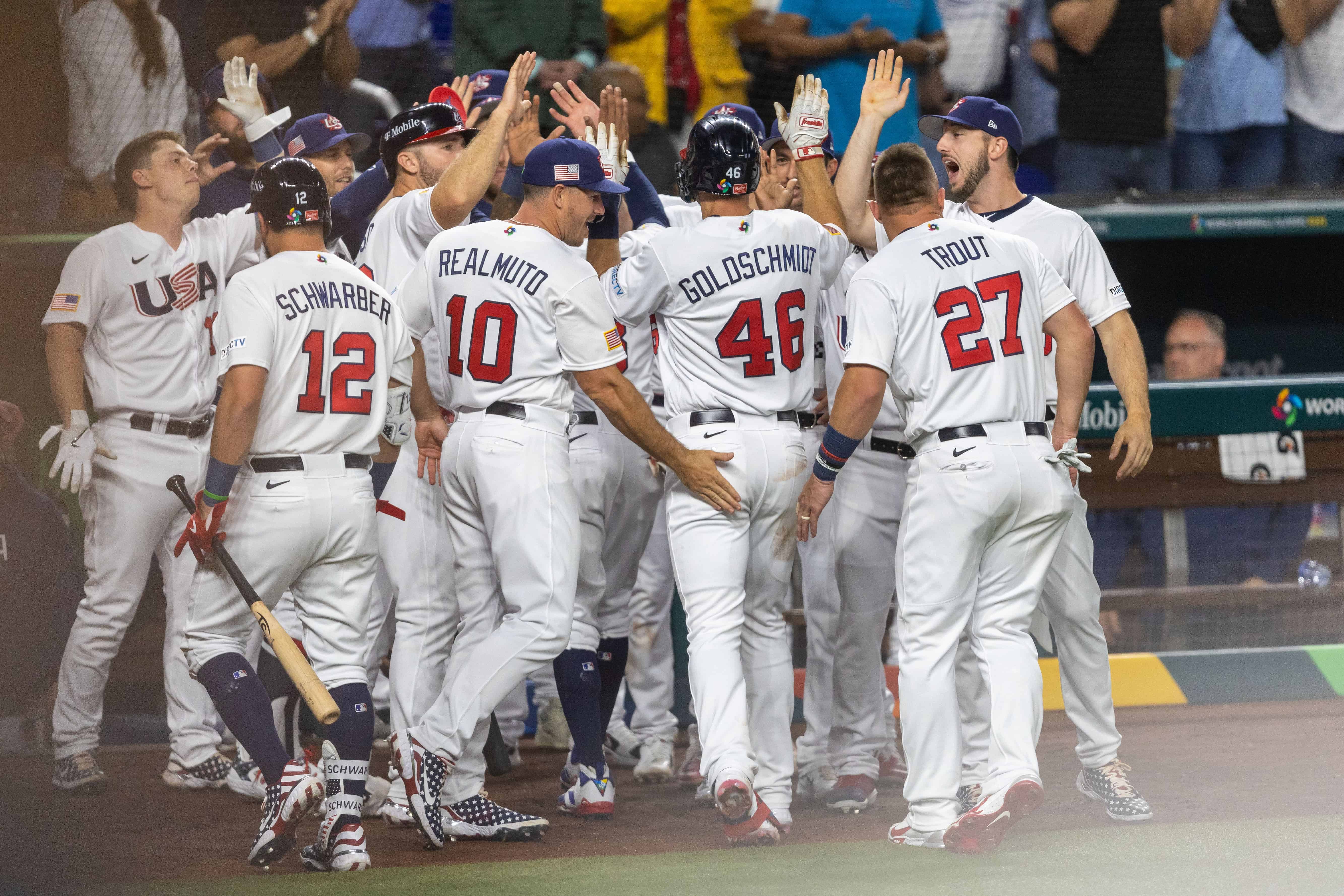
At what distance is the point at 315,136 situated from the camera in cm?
484

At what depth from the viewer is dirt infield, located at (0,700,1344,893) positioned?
12.2 ft

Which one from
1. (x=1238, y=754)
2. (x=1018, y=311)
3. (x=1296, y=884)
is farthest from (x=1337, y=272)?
(x=1296, y=884)

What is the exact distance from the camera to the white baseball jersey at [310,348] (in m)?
3.57

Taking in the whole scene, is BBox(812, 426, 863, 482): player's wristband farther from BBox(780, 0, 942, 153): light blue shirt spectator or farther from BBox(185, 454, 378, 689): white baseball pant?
BBox(780, 0, 942, 153): light blue shirt spectator

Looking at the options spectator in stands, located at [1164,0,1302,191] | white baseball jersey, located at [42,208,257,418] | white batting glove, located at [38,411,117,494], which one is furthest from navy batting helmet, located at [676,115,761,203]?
spectator in stands, located at [1164,0,1302,191]

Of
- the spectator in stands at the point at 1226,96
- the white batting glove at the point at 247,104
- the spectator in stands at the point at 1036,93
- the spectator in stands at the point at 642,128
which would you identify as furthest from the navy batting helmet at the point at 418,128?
the spectator in stands at the point at 1226,96

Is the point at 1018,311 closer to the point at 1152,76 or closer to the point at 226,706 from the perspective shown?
the point at 226,706

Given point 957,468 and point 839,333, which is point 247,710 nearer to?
point 957,468

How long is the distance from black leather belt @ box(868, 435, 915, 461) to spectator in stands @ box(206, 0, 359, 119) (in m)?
3.58

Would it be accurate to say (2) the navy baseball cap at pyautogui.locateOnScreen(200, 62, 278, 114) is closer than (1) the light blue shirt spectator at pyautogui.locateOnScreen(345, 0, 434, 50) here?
Yes

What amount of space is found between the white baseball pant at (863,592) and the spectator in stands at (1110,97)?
3.49m

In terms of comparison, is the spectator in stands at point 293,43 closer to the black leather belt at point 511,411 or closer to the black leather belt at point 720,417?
the black leather belt at point 511,411

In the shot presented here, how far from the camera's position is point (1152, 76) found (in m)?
7.25

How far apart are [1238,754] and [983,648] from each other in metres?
1.58
